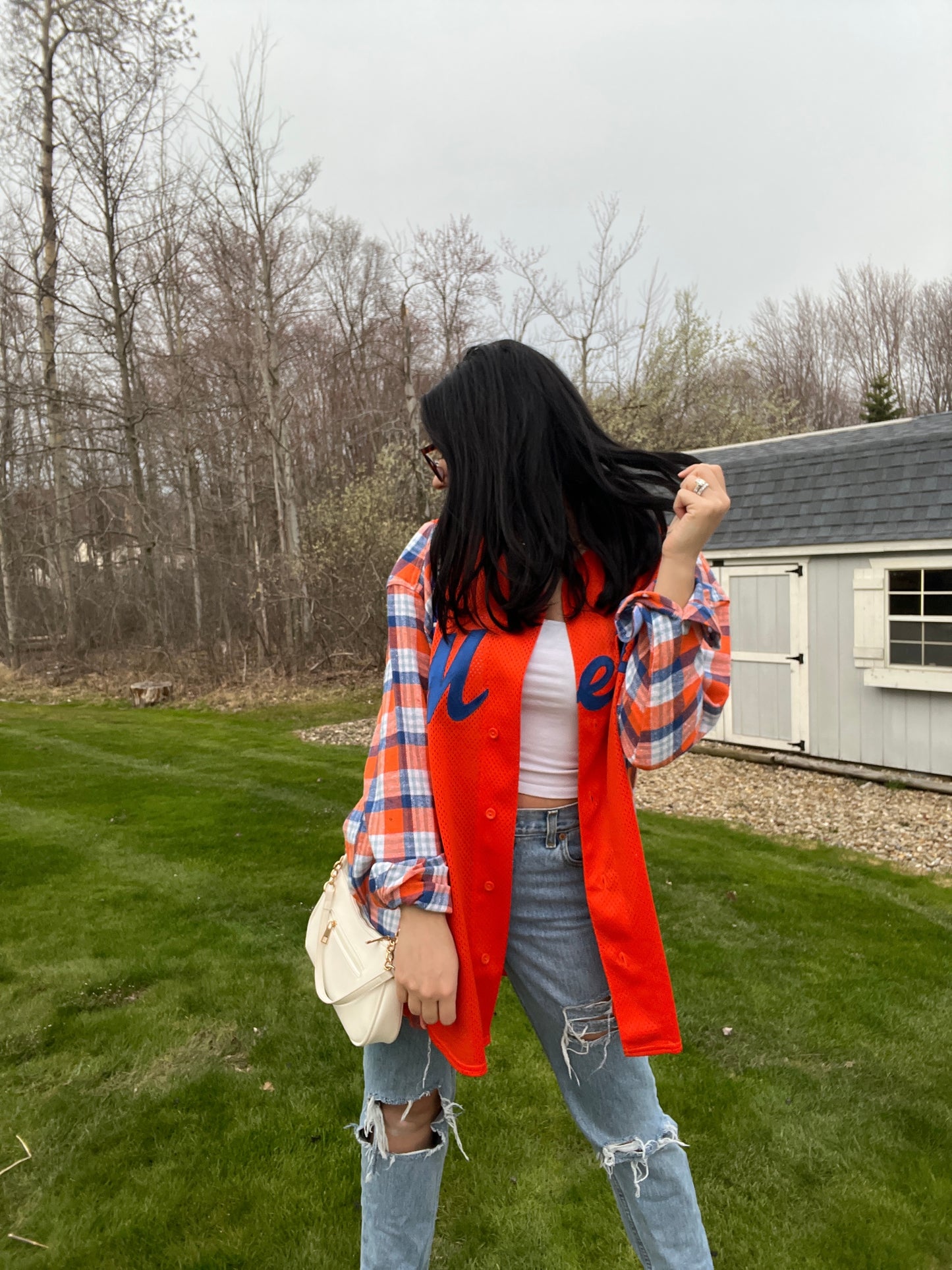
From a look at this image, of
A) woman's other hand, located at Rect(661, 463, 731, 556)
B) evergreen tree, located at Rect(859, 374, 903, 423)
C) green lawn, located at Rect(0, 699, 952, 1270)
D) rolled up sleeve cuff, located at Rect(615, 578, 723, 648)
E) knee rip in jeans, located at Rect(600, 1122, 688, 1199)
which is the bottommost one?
green lawn, located at Rect(0, 699, 952, 1270)

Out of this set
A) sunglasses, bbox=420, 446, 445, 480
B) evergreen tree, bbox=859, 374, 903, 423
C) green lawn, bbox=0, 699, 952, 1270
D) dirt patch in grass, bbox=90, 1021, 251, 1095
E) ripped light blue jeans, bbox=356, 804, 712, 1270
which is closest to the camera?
ripped light blue jeans, bbox=356, 804, 712, 1270

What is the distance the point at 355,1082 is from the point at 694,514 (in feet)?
7.90

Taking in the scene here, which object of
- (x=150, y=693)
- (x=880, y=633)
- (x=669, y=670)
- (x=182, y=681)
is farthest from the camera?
(x=182, y=681)

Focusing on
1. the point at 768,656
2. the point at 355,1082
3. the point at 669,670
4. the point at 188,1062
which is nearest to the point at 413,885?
the point at 669,670

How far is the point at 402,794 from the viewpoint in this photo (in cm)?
137

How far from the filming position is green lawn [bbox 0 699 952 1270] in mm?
2119

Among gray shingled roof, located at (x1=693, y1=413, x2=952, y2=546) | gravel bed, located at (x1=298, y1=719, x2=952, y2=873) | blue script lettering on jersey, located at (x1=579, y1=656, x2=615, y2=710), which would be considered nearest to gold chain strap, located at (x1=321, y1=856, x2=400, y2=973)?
blue script lettering on jersey, located at (x1=579, y1=656, x2=615, y2=710)

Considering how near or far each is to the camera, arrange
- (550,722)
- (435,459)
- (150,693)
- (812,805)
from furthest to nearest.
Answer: (150,693) < (812,805) < (435,459) < (550,722)

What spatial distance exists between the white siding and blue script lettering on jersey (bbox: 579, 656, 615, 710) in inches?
277

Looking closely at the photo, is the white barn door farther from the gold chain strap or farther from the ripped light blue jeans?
the gold chain strap

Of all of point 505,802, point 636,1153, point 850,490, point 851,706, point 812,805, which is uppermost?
point 850,490

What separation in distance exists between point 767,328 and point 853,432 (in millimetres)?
21249

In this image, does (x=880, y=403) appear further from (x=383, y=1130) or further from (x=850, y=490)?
A: (x=383, y=1130)

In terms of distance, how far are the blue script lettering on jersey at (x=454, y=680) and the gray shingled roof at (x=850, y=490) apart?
692 cm
